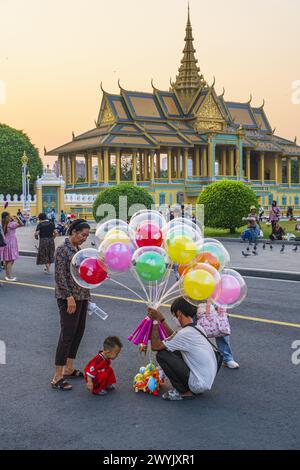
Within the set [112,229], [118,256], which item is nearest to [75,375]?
[118,256]

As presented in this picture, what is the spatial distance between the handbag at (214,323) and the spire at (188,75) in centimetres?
5747

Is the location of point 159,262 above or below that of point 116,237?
below

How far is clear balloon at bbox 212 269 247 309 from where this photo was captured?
5.29 meters

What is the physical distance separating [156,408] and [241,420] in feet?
2.40

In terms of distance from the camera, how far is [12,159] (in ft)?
199

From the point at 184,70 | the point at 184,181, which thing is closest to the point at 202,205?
the point at 184,181

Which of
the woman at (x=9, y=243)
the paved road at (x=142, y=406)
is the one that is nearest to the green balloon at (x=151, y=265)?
the paved road at (x=142, y=406)

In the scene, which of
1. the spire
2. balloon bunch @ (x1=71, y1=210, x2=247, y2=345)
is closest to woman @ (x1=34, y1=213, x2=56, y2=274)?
balloon bunch @ (x1=71, y1=210, x2=247, y2=345)

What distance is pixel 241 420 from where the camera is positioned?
4.62 m

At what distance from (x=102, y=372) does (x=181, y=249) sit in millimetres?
1328

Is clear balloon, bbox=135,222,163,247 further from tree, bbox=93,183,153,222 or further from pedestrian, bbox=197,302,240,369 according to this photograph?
tree, bbox=93,183,153,222

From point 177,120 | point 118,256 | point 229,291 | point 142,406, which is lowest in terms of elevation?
point 142,406

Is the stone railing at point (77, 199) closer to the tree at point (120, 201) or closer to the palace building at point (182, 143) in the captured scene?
the palace building at point (182, 143)

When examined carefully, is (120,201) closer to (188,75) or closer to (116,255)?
(116,255)
